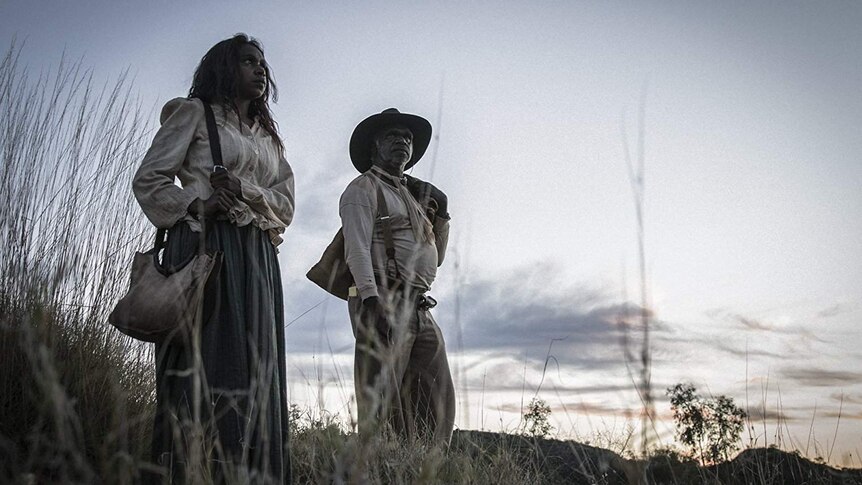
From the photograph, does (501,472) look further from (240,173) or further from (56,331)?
(56,331)

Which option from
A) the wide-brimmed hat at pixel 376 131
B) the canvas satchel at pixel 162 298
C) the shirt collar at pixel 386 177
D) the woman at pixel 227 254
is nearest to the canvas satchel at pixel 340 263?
the shirt collar at pixel 386 177

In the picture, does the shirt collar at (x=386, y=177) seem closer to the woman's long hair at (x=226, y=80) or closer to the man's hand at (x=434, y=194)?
the man's hand at (x=434, y=194)

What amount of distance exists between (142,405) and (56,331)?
0.54m

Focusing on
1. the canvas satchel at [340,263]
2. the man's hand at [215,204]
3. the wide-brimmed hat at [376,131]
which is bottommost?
the man's hand at [215,204]

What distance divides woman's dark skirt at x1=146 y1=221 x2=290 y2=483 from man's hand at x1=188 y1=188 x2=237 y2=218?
8 cm

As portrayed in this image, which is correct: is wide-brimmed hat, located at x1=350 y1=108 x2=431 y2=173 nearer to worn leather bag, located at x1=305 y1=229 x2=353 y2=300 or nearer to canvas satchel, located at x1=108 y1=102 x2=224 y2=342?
worn leather bag, located at x1=305 y1=229 x2=353 y2=300

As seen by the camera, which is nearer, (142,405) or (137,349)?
(142,405)

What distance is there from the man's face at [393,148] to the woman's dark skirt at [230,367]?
144cm

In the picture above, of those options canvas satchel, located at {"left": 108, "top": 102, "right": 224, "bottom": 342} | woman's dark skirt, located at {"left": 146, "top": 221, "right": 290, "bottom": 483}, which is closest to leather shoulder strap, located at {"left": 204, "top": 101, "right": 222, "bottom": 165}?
woman's dark skirt, located at {"left": 146, "top": 221, "right": 290, "bottom": 483}

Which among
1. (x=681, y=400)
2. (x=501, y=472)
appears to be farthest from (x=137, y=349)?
(x=681, y=400)

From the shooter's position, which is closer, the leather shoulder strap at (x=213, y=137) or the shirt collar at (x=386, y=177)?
the leather shoulder strap at (x=213, y=137)

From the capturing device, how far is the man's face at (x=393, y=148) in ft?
13.4

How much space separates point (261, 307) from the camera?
2.67 metres

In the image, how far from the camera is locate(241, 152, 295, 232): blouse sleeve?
2.69 m
